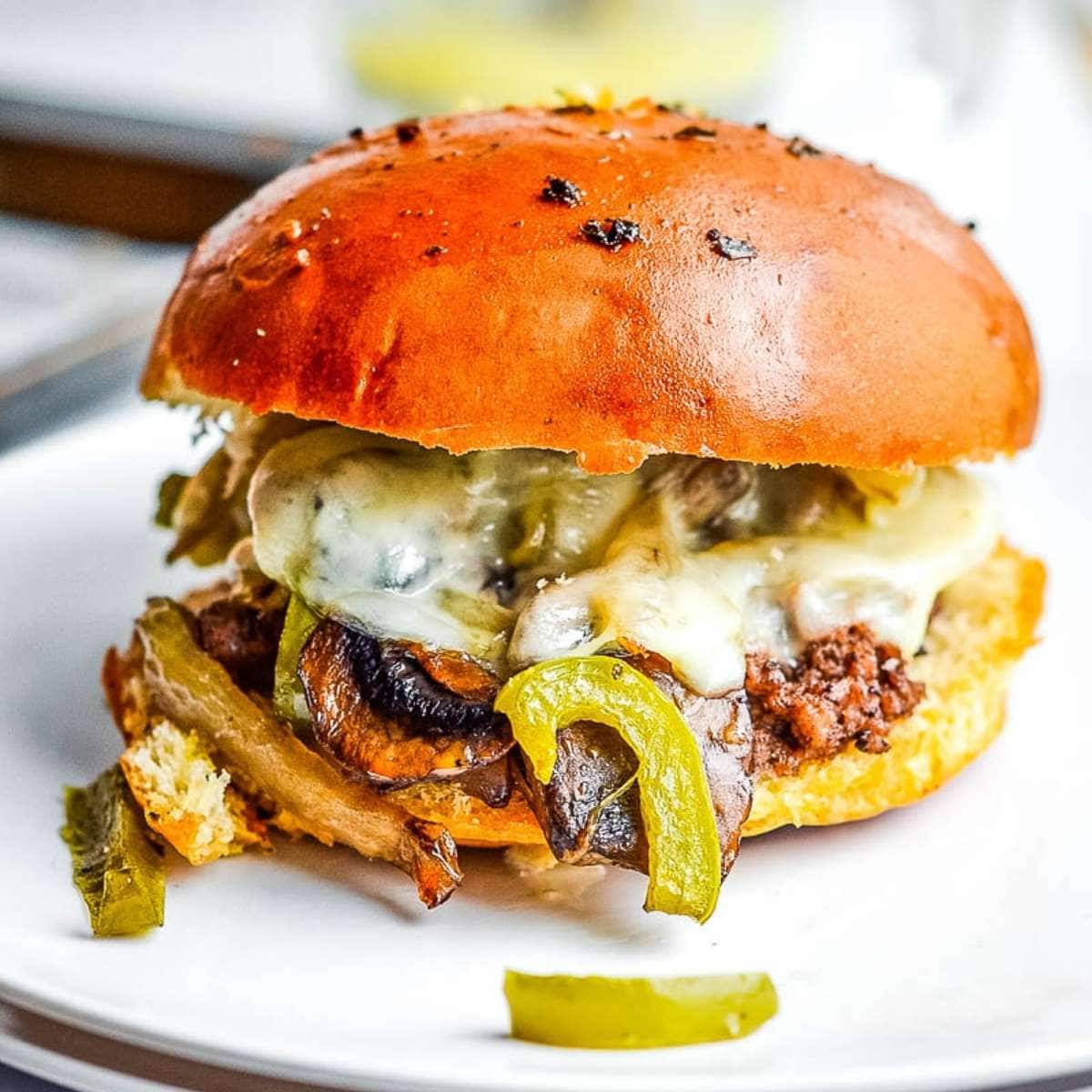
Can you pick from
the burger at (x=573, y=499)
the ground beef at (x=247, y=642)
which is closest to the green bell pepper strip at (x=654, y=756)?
the burger at (x=573, y=499)

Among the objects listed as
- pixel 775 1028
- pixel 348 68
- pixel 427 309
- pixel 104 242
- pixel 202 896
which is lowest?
pixel 775 1028

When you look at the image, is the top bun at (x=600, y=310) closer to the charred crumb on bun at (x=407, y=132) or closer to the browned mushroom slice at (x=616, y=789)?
the charred crumb on bun at (x=407, y=132)

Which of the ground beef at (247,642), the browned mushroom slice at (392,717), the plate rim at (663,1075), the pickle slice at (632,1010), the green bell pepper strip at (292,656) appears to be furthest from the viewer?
the ground beef at (247,642)

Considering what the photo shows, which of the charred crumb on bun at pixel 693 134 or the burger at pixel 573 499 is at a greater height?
the charred crumb on bun at pixel 693 134

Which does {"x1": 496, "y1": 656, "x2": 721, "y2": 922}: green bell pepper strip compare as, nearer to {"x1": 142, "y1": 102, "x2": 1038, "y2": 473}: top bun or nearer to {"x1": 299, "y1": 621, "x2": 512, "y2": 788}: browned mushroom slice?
{"x1": 299, "y1": 621, "x2": 512, "y2": 788}: browned mushroom slice

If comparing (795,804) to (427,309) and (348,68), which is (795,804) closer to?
(427,309)

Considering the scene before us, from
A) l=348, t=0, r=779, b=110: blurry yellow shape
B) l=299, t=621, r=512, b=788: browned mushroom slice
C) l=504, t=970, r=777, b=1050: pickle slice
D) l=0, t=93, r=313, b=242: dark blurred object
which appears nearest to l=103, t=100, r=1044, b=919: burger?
l=299, t=621, r=512, b=788: browned mushroom slice

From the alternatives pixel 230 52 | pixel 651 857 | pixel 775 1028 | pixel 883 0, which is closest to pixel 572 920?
pixel 651 857
